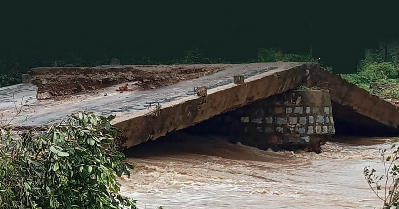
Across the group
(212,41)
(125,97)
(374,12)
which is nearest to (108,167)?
(125,97)

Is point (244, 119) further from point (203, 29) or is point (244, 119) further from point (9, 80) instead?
point (203, 29)

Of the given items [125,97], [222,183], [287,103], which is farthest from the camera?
[287,103]

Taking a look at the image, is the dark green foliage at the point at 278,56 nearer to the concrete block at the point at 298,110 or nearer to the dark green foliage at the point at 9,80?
the dark green foliage at the point at 9,80

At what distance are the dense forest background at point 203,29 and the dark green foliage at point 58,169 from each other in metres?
20.6

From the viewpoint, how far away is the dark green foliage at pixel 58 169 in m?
4.02

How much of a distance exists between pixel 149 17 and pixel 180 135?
49.3 ft

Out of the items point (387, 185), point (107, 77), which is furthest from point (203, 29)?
point (387, 185)

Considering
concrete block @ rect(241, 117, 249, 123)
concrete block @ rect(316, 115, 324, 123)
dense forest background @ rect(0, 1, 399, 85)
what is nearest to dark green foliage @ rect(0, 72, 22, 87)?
dense forest background @ rect(0, 1, 399, 85)

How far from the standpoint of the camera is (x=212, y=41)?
82.9ft

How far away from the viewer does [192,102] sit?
349 inches

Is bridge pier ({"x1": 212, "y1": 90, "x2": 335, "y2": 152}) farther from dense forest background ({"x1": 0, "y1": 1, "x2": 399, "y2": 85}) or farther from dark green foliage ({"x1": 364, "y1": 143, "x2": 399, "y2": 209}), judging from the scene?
dense forest background ({"x1": 0, "y1": 1, "x2": 399, "y2": 85})

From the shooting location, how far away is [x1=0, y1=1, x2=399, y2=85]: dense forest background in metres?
25.1

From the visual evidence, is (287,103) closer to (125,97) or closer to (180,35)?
(125,97)

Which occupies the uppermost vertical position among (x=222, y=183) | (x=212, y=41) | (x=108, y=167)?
(x=212, y=41)
